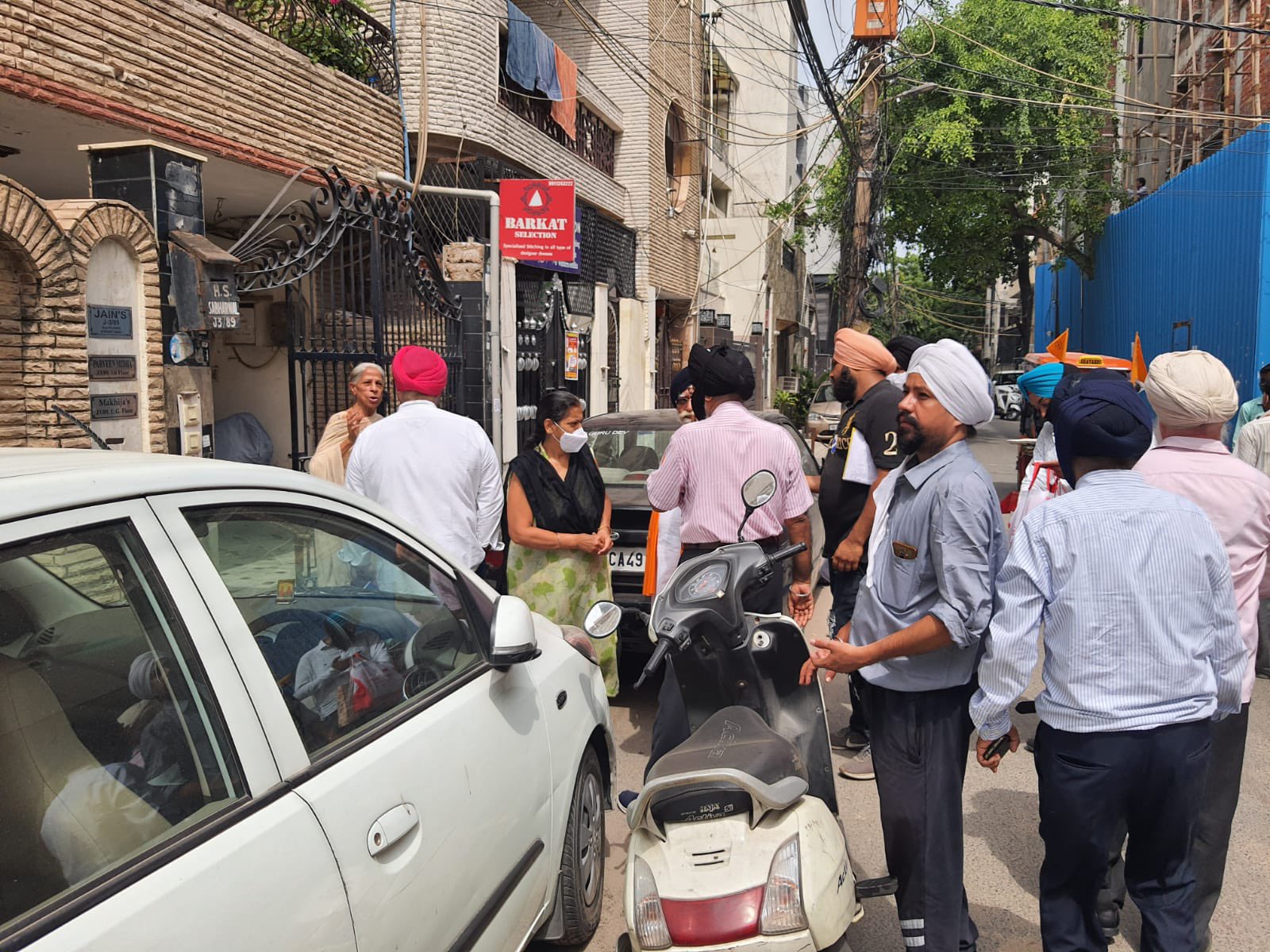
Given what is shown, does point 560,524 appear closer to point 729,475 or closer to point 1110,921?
point 729,475

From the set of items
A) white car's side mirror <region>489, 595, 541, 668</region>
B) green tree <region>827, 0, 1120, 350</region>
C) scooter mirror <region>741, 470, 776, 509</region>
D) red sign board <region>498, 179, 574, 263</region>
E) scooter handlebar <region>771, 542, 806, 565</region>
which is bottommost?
white car's side mirror <region>489, 595, 541, 668</region>

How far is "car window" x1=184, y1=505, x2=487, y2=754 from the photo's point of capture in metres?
1.88

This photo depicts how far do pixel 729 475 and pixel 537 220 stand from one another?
7354 millimetres

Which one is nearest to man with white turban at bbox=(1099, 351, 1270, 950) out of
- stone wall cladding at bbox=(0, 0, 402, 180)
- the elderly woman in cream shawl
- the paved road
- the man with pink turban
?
the paved road

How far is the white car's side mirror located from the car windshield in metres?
3.40

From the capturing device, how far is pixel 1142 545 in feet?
7.39

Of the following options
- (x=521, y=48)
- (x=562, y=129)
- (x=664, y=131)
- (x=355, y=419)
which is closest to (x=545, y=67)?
(x=521, y=48)

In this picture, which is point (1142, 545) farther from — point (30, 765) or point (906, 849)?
point (30, 765)

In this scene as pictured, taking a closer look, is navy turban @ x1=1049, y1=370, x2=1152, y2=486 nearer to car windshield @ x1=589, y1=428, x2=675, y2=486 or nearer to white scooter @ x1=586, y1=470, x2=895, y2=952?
white scooter @ x1=586, y1=470, x2=895, y2=952

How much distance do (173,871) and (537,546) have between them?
295cm

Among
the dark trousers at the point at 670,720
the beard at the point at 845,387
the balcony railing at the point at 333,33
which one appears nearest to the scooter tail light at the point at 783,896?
the dark trousers at the point at 670,720

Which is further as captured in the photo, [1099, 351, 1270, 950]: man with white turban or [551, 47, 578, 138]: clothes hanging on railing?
[551, 47, 578, 138]: clothes hanging on railing

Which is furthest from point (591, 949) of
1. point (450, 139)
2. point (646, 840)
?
point (450, 139)

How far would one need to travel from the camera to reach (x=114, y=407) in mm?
5355
